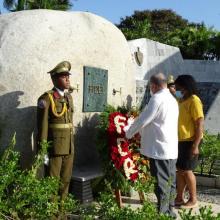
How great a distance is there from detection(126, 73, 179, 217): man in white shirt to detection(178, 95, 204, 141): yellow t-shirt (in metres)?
0.65

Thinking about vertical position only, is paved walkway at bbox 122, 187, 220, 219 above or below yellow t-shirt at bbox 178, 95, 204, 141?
below

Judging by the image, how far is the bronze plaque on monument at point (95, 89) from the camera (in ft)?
17.5

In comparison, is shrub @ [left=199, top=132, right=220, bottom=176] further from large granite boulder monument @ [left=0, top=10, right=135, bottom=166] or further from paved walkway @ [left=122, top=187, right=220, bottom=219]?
large granite boulder monument @ [left=0, top=10, right=135, bottom=166]

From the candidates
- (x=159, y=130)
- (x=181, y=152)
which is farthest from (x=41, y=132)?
(x=181, y=152)

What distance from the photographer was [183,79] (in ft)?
17.4

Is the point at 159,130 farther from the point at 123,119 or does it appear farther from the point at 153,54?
the point at 153,54

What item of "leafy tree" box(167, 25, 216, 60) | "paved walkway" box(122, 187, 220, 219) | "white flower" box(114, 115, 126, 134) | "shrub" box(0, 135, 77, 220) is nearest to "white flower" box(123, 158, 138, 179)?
"white flower" box(114, 115, 126, 134)

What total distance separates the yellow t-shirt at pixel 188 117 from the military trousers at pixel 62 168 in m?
1.37

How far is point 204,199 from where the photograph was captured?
6266mm

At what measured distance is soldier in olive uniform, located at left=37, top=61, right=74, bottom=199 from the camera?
14.6ft

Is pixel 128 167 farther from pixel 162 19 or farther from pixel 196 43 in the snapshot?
pixel 162 19

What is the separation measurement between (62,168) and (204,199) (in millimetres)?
2429

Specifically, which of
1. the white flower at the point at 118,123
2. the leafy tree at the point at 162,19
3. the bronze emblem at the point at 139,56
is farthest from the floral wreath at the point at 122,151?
the leafy tree at the point at 162,19

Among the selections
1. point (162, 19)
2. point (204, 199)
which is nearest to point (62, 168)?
point (204, 199)
